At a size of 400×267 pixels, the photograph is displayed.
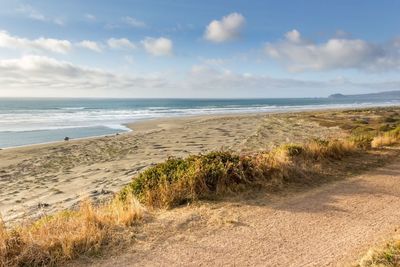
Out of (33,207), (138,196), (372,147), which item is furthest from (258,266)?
(372,147)

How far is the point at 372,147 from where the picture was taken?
1233 cm

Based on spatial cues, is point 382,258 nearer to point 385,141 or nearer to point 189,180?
point 189,180

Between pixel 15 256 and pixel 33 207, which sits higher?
pixel 15 256

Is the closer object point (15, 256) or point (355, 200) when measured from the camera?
point (15, 256)

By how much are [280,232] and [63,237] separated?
116 inches

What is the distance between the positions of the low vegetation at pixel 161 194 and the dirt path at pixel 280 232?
0.50 meters

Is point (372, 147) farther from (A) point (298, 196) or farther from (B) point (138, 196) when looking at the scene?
(B) point (138, 196)

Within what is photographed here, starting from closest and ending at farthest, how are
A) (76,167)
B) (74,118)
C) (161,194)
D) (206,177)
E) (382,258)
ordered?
(382,258) < (161,194) < (206,177) < (76,167) < (74,118)

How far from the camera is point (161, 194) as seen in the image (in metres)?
6.70

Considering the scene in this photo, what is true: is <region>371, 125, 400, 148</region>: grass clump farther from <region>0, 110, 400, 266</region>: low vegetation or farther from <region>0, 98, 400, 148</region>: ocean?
<region>0, 98, 400, 148</region>: ocean

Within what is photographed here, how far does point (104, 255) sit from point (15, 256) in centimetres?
103

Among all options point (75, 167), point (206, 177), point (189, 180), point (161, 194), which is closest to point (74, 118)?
point (75, 167)

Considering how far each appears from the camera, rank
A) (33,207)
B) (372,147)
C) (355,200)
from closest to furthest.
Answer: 1. (355,200)
2. (33,207)
3. (372,147)

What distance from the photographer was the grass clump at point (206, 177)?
6.80 metres
